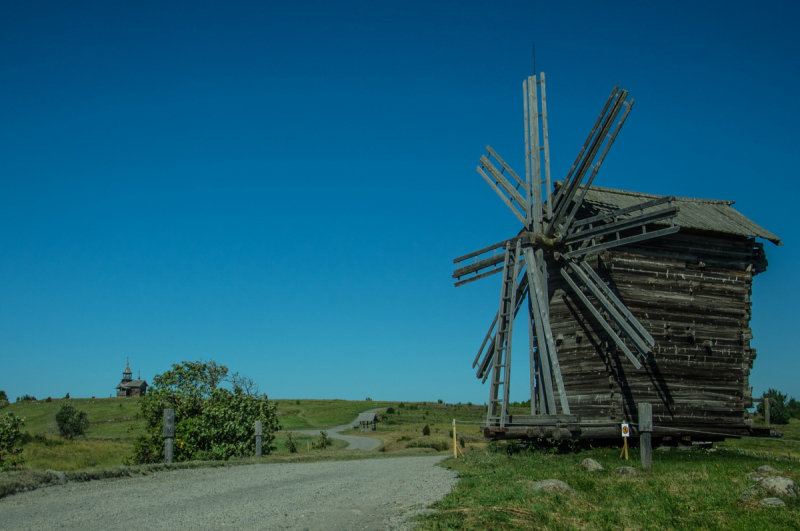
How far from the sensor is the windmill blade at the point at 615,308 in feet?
59.7

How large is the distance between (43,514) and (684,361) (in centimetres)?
1882

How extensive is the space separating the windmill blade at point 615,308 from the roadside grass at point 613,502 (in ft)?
15.5

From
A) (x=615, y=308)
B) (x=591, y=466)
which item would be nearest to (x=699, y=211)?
(x=615, y=308)

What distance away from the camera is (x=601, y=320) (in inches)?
769

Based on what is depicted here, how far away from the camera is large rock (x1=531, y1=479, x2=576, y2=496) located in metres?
10.1

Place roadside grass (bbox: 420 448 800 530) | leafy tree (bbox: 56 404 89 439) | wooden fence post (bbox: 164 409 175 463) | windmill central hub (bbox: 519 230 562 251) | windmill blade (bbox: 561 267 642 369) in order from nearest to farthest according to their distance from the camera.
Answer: roadside grass (bbox: 420 448 800 530), wooden fence post (bbox: 164 409 175 463), windmill blade (bbox: 561 267 642 369), windmill central hub (bbox: 519 230 562 251), leafy tree (bbox: 56 404 89 439)

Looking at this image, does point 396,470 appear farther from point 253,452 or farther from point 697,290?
point 697,290

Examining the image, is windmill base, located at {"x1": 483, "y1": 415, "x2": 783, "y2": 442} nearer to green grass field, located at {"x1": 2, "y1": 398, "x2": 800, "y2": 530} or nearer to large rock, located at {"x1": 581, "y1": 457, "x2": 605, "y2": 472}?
green grass field, located at {"x1": 2, "y1": 398, "x2": 800, "y2": 530}

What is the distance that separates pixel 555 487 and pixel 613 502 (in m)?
1.16

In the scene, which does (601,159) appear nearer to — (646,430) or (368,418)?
(646,430)

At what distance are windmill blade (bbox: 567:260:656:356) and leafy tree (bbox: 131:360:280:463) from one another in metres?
12.5

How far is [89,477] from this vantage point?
13.2m

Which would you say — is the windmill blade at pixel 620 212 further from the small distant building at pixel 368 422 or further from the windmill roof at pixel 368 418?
the windmill roof at pixel 368 418

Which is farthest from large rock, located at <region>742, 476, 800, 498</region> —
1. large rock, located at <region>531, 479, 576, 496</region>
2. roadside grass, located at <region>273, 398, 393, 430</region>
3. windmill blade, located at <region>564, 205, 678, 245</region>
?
roadside grass, located at <region>273, 398, 393, 430</region>
